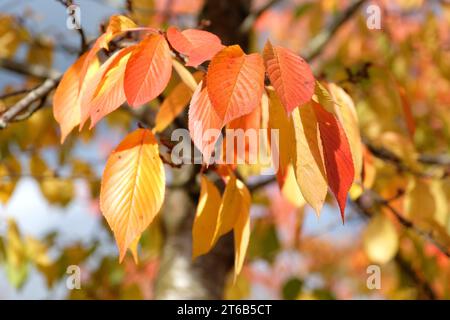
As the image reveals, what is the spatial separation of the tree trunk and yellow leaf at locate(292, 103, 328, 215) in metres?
0.74

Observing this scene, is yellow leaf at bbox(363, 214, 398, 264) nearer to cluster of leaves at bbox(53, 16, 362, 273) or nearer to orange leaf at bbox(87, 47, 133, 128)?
cluster of leaves at bbox(53, 16, 362, 273)

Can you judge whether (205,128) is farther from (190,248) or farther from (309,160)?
(190,248)

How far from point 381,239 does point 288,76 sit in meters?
0.87

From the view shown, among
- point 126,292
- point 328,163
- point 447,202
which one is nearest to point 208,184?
point 328,163

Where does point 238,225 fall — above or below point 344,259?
above

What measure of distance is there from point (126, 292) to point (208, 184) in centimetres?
75

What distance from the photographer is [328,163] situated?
1.92 ft

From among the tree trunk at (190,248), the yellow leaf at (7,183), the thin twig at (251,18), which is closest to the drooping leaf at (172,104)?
the tree trunk at (190,248)

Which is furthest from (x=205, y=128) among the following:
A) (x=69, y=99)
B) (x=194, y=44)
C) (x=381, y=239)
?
(x=381, y=239)

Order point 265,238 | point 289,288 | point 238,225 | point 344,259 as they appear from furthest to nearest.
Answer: point 344,259
point 265,238
point 289,288
point 238,225

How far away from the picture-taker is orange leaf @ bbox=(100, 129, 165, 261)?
597 millimetres

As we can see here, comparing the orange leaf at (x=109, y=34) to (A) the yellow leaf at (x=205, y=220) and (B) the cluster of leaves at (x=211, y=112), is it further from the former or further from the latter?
(A) the yellow leaf at (x=205, y=220)

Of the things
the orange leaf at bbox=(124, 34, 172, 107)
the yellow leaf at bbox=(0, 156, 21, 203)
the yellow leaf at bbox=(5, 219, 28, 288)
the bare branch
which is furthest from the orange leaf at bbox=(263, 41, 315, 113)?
the yellow leaf at bbox=(5, 219, 28, 288)
